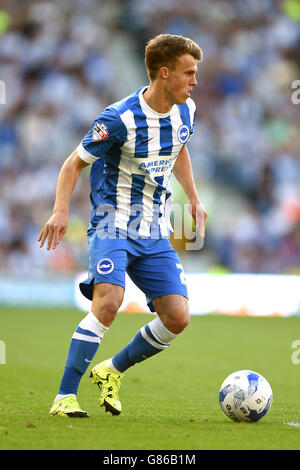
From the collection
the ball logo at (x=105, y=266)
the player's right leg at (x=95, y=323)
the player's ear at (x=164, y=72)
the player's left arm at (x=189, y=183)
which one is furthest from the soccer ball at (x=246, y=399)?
the player's ear at (x=164, y=72)

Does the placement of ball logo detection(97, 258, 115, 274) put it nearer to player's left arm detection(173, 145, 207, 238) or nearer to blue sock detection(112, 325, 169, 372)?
blue sock detection(112, 325, 169, 372)

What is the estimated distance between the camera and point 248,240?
56.4 ft

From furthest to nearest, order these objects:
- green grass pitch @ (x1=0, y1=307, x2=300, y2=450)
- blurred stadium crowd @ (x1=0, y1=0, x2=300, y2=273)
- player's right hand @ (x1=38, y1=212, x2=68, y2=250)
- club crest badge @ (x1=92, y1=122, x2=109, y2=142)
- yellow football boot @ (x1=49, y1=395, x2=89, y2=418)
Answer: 1. blurred stadium crowd @ (x1=0, y1=0, x2=300, y2=273)
2. club crest badge @ (x1=92, y1=122, x2=109, y2=142)
3. yellow football boot @ (x1=49, y1=395, x2=89, y2=418)
4. player's right hand @ (x1=38, y1=212, x2=68, y2=250)
5. green grass pitch @ (x1=0, y1=307, x2=300, y2=450)

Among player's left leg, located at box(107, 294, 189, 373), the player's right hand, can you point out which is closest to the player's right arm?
the player's right hand

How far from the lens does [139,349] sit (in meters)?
5.32

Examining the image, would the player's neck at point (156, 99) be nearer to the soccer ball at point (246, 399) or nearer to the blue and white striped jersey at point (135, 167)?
the blue and white striped jersey at point (135, 167)

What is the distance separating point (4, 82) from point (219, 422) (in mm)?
16830

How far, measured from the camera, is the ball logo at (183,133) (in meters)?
5.34

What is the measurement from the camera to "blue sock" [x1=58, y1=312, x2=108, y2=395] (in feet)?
16.0

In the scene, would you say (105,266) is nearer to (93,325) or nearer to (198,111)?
(93,325)

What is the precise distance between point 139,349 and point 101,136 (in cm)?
144

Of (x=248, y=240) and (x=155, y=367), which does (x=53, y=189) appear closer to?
(x=248, y=240)

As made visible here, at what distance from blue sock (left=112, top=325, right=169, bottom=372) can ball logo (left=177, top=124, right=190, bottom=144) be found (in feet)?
4.16

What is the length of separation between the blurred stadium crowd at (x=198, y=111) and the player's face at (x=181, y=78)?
1152 centimetres
